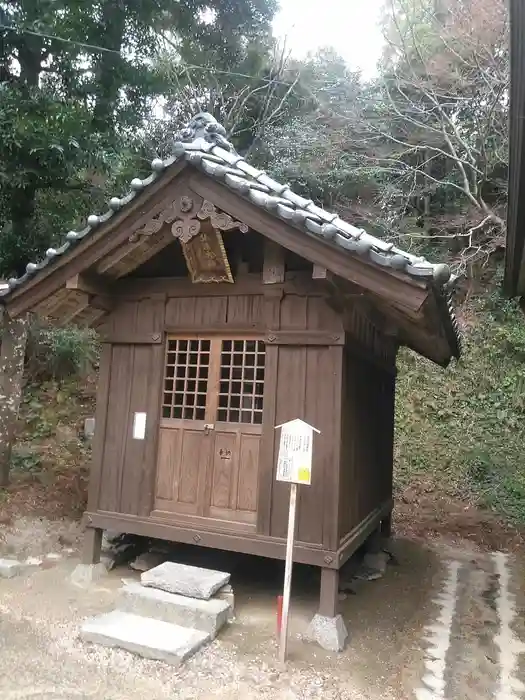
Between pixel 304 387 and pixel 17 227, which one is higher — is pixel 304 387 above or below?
below

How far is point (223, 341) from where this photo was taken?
6.12 m

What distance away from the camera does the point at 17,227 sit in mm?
9430

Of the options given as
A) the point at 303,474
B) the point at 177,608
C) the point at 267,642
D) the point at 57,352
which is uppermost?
the point at 57,352

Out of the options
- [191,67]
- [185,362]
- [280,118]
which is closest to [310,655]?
[185,362]

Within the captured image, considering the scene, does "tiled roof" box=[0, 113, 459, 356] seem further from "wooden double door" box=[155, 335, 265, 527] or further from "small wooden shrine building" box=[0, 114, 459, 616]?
"wooden double door" box=[155, 335, 265, 527]

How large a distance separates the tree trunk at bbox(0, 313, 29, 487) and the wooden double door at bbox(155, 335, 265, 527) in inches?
155

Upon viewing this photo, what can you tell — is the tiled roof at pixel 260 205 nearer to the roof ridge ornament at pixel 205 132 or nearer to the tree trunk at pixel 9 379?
the roof ridge ornament at pixel 205 132

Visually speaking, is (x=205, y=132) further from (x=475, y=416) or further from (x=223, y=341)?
(x=475, y=416)

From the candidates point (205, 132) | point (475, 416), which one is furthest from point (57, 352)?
point (475, 416)

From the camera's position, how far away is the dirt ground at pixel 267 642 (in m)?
4.10

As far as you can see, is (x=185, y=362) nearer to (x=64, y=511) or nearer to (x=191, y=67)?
(x=64, y=511)

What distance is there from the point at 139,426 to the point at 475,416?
1116 cm

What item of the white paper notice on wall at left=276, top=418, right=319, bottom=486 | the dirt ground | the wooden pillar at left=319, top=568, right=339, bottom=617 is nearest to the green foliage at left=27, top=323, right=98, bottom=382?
the dirt ground

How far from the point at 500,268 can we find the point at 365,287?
16.0 meters
